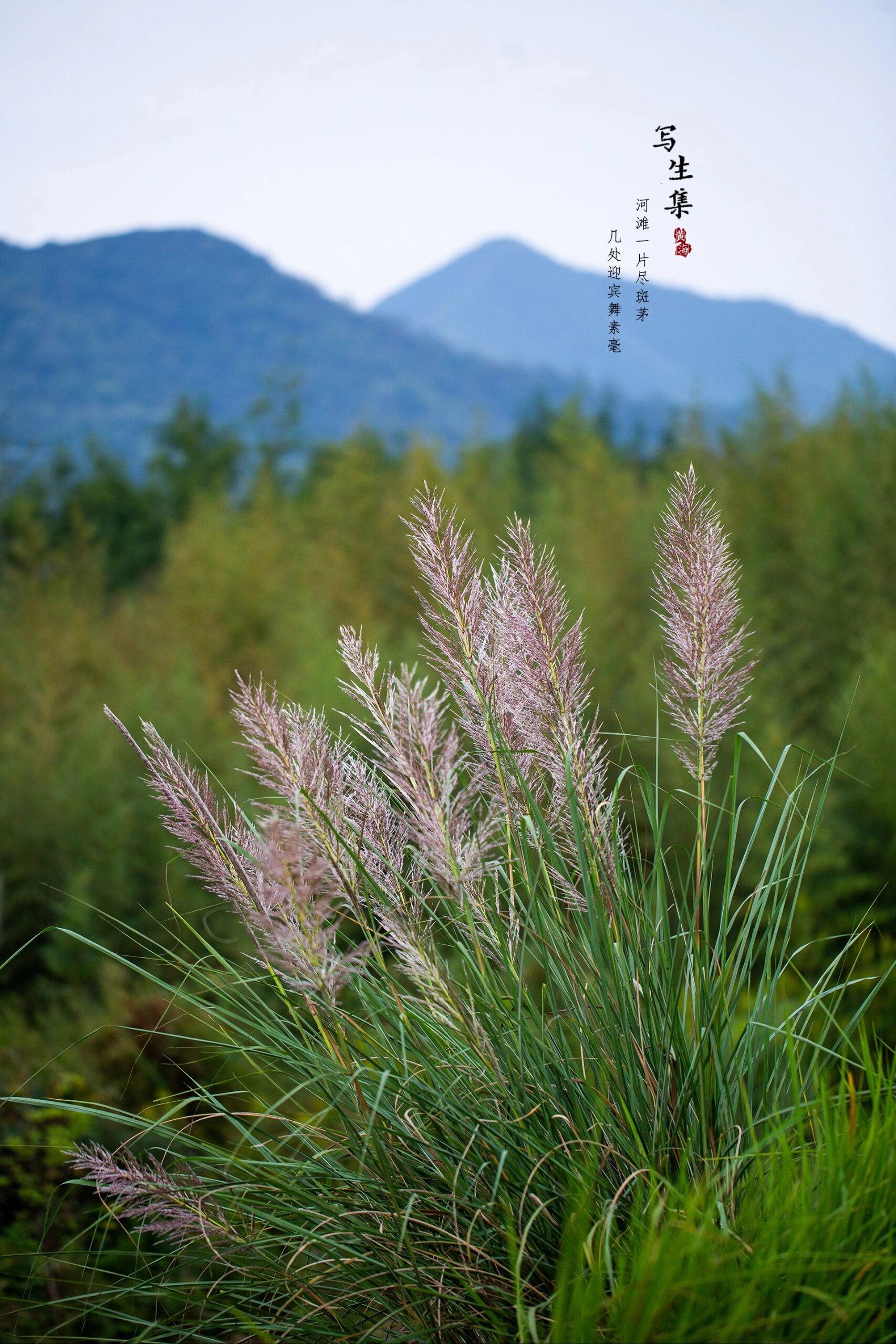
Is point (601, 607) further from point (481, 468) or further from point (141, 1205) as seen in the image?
point (141, 1205)

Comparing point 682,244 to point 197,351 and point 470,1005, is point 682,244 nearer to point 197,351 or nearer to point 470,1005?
point 470,1005

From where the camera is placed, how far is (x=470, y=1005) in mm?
1054

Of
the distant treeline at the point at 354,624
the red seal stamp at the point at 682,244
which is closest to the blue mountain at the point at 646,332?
the red seal stamp at the point at 682,244

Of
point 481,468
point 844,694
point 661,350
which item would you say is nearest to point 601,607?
point 844,694

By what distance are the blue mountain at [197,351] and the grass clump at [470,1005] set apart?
2107cm

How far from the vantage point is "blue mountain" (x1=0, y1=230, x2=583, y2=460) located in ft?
78.4

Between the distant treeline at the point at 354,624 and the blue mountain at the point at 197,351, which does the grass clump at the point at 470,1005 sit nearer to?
the distant treeline at the point at 354,624

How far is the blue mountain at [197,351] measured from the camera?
78.4 ft

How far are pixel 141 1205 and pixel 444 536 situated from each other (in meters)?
0.79

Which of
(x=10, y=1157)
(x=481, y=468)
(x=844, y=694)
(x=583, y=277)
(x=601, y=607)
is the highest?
(x=583, y=277)

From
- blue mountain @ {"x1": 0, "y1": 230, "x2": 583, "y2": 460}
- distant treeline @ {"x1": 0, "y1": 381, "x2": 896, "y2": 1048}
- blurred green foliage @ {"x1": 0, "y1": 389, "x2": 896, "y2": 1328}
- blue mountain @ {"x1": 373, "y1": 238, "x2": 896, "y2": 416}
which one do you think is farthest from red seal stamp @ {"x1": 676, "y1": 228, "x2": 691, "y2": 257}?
blue mountain @ {"x1": 0, "y1": 230, "x2": 583, "y2": 460}

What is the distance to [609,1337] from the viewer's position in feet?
2.56

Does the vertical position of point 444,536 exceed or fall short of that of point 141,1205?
it exceeds it

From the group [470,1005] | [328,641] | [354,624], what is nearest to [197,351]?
[354,624]
